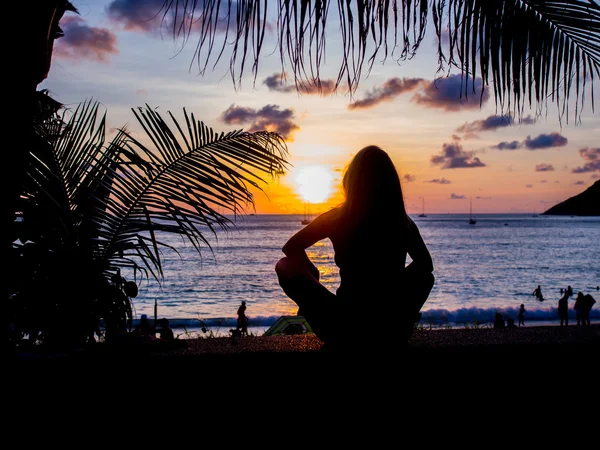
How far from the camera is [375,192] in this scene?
2232 millimetres

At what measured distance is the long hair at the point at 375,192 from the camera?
2.23 metres

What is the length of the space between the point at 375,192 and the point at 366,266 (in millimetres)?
327

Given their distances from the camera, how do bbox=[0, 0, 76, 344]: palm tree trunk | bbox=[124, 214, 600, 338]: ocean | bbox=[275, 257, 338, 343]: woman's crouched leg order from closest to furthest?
bbox=[0, 0, 76, 344]: palm tree trunk
bbox=[275, 257, 338, 343]: woman's crouched leg
bbox=[124, 214, 600, 338]: ocean

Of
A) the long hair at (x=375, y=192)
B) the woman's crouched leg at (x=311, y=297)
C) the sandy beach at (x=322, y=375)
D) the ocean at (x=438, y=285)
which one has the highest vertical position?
the long hair at (x=375, y=192)

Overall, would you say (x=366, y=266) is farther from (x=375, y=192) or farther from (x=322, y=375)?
(x=322, y=375)

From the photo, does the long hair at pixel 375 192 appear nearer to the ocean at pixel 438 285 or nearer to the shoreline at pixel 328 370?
the shoreline at pixel 328 370

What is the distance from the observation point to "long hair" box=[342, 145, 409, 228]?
2229 mm

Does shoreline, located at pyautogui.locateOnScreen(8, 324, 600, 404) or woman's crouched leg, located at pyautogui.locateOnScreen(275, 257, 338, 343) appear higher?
woman's crouched leg, located at pyautogui.locateOnScreen(275, 257, 338, 343)

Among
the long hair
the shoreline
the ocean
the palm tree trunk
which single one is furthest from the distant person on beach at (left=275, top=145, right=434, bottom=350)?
the ocean

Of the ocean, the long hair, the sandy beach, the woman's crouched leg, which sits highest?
the long hair

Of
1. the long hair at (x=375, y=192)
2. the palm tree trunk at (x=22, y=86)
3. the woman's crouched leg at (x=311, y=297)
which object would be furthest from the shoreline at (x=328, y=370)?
the palm tree trunk at (x=22, y=86)

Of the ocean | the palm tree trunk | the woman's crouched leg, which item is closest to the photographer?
the palm tree trunk

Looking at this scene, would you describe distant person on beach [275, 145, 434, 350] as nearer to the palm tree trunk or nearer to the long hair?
the long hair

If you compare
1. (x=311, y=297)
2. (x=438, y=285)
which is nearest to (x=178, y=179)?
(x=311, y=297)
